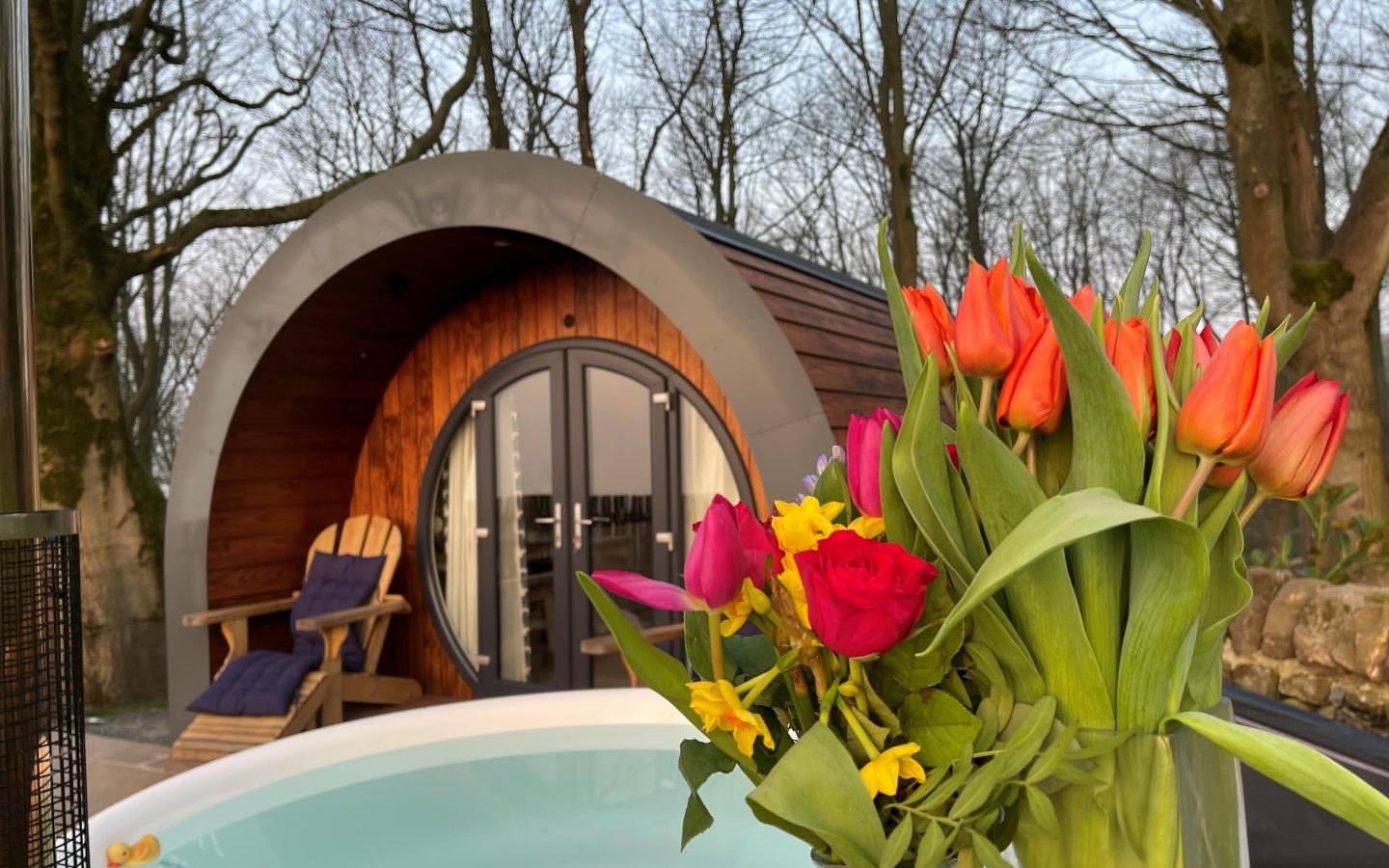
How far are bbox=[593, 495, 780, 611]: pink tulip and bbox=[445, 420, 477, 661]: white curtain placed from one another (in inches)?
212

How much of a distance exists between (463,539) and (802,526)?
5.50 m

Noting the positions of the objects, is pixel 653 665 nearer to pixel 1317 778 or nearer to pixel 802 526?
pixel 802 526

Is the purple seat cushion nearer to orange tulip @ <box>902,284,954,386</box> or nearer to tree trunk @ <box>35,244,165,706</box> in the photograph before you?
tree trunk @ <box>35,244,165,706</box>

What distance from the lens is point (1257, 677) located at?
15.7 feet

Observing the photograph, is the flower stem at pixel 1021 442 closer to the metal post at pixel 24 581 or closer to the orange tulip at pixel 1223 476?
the orange tulip at pixel 1223 476

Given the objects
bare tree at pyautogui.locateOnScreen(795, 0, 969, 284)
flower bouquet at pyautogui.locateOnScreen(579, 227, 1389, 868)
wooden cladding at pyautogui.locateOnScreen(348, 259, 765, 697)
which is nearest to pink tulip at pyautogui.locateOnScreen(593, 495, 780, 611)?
flower bouquet at pyautogui.locateOnScreen(579, 227, 1389, 868)

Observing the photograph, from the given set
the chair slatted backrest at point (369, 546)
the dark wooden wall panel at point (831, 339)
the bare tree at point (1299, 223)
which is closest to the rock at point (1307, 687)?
the bare tree at point (1299, 223)

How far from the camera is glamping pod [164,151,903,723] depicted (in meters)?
4.75

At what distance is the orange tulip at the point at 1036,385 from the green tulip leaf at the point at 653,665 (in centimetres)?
26

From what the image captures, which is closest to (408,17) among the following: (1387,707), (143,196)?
(143,196)

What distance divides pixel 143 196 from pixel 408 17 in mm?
3460

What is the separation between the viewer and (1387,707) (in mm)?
4289

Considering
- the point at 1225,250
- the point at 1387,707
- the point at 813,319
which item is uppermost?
the point at 1225,250

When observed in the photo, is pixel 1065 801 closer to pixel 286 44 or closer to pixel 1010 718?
pixel 1010 718
